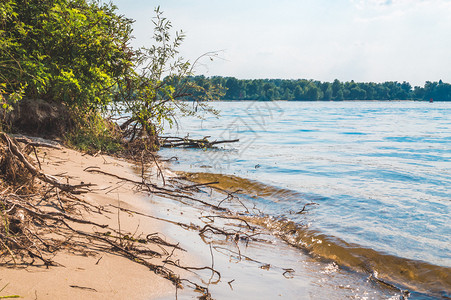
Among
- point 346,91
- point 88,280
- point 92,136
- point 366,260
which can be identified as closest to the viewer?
point 88,280

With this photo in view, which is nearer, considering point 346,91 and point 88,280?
point 88,280

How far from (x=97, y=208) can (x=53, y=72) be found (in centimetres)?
491

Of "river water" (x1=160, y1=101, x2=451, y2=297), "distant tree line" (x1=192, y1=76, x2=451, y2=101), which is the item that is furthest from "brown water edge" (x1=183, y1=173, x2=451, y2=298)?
"distant tree line" (x1=192, y1=76, x2=451, y2=101)

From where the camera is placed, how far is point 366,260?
18.2 ft

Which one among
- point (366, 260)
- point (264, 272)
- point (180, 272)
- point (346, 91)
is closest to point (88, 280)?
point (180, 272)

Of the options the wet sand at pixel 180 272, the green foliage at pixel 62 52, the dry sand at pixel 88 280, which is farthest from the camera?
the green foliage at pixel 62 52

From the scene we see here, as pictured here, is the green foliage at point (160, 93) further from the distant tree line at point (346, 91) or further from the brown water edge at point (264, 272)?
the distant tree line at point (346, 91)

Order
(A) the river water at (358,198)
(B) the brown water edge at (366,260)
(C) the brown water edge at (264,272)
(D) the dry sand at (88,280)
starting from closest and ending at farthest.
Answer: (D) the dry sand at (88,280) → (C) the brown water edge at (264,272) → (B) the brown water edge at (366,260) → (A) the river water at (358,198)

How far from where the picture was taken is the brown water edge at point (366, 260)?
4.87 metres

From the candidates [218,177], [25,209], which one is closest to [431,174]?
[218,177]

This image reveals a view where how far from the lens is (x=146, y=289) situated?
313 centimetres

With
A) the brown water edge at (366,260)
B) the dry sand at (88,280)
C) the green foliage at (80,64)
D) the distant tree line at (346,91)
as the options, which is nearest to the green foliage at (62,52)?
the green foliage at (80,64)

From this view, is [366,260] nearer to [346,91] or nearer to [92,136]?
[92,136]

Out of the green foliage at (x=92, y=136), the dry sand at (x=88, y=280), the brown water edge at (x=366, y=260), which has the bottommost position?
the brown water edge at (x=366, y=260)
